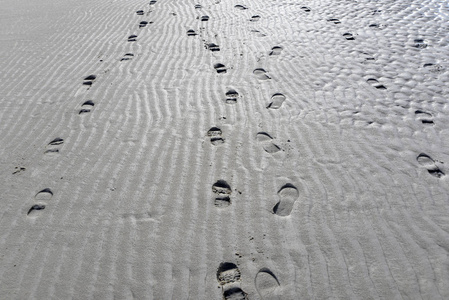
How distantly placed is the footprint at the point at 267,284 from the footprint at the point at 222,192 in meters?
0.71

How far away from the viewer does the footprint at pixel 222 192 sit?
3.03 meters

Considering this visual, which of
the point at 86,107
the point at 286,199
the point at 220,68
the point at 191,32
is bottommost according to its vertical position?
the point at 286,199

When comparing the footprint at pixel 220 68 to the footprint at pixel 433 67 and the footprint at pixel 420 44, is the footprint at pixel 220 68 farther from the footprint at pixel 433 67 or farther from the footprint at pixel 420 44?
the footprint at pixel 420 44

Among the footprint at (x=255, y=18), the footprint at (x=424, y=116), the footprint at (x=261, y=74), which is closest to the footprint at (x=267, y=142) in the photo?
the footprint at (x=261, y=74)

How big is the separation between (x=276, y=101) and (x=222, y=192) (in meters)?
1.69

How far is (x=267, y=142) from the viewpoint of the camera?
368 centimetres

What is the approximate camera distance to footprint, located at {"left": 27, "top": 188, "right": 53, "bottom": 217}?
3013mm

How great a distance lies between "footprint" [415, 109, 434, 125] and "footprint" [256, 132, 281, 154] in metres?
1.74

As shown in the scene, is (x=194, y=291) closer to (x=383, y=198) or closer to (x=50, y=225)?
(x=50, y=225)

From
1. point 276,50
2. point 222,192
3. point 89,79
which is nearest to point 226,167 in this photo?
point 222,192

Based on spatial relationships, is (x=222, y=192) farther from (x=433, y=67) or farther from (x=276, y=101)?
(x=433, y=67)

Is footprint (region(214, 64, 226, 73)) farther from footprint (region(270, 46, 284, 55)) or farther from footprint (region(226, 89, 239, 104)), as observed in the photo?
footprint (region(270, 46, 284, 55))

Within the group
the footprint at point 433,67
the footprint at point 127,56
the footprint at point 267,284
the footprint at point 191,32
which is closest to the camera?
the footprint at point 267,284

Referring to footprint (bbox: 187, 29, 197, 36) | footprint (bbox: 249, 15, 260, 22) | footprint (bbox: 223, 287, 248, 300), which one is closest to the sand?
footprint (bbox: 223, 287, 248, 300)
